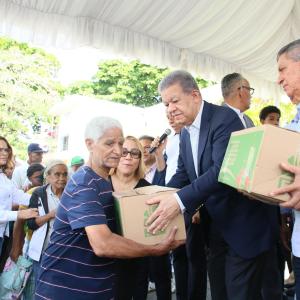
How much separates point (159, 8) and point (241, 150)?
8.10 feet

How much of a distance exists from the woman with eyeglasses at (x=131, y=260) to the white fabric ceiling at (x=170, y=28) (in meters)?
1.28

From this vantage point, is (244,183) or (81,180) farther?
(81,180)

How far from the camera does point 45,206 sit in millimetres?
3445

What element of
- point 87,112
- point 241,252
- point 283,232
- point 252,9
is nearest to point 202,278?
point 283,232

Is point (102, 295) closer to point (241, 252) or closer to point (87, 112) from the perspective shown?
point (241, 252)

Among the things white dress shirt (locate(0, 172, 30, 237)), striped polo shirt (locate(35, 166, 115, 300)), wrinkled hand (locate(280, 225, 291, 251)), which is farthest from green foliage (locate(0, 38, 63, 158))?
striped polo shirt (locate(35, 166, 115, 300))

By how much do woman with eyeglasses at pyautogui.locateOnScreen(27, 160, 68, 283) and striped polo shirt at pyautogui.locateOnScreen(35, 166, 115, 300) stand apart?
1.59 meters

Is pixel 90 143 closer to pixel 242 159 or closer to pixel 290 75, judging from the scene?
pixel 242 159

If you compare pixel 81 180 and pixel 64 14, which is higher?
pixel 64 14

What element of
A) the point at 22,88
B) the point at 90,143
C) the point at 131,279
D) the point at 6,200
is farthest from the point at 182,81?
the point at 22,88

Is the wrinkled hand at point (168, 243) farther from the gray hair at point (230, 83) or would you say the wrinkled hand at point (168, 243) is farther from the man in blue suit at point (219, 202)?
the gray hair at point (230, 83)

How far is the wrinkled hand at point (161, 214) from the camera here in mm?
1877

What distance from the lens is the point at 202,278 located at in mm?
2973

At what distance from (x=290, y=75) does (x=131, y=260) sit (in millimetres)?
1865
